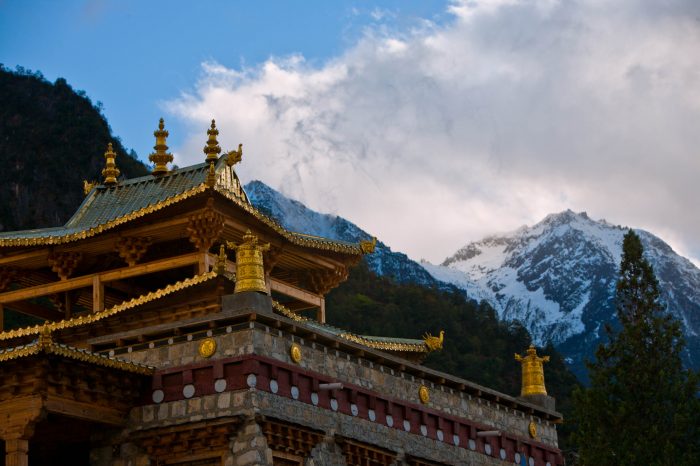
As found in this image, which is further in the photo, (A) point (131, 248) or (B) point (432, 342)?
(B) point (432, 342)

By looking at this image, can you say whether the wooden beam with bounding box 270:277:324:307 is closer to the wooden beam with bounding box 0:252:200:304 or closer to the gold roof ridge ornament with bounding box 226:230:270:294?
the wooden beam with bounding box 0:252:200:304

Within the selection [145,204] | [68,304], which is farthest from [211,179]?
[68,304]

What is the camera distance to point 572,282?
403ft

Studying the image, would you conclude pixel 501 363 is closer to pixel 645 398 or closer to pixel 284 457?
pixel 645 398

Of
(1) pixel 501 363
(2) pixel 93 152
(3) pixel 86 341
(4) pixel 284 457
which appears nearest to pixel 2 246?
(3) pixel 86 341

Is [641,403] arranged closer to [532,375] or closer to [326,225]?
[532,375]

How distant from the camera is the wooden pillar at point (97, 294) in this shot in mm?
28828

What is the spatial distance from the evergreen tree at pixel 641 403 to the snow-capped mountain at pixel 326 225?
58300mm

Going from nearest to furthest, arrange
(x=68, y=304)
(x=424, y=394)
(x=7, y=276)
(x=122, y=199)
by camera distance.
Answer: (x=424, y=394) → (x=68, y=304) → (x=7, y=276) → (x=122, y=199)

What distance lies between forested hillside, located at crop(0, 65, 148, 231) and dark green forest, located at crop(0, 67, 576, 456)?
58 mm

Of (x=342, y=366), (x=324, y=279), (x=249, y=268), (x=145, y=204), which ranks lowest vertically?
(x=342, y=366)

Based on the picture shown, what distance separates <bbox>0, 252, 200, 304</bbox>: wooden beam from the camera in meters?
28.6

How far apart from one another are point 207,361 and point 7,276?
8.13 meters

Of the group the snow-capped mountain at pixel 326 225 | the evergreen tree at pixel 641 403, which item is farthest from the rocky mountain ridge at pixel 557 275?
the evergreen tree at pixel 641 403
